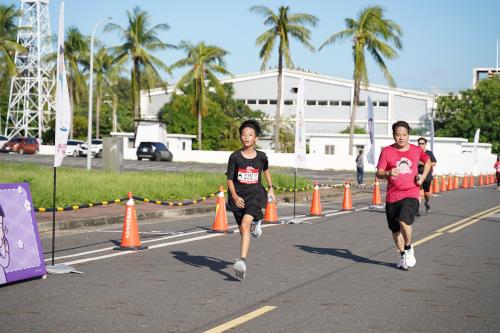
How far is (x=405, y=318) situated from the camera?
23.0 ft

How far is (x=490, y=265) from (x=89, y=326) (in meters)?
6.32

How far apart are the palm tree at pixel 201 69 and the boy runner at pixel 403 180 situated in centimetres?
5780

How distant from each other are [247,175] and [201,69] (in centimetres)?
6001

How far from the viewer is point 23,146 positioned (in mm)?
63156

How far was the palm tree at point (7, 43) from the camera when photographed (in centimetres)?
4559

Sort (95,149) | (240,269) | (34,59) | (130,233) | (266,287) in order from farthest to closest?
(34,59) → (95,149) → (130,233) → (240,269) → (266,287)

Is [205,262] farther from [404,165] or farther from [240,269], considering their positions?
[404,165]

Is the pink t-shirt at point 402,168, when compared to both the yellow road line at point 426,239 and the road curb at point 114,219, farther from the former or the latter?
the road curb at point 114,219

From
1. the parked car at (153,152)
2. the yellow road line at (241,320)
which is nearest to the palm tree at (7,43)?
the parked car at (153,152)

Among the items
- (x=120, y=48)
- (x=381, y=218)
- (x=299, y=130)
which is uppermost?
(x=120, y=48)

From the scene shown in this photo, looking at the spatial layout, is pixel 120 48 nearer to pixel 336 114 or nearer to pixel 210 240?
pixel 336 114

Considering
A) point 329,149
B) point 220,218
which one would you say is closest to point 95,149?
point 329,149

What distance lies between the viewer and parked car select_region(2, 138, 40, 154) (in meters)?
63.1

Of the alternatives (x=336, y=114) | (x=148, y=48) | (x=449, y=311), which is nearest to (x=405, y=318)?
(x=449, y=311)
